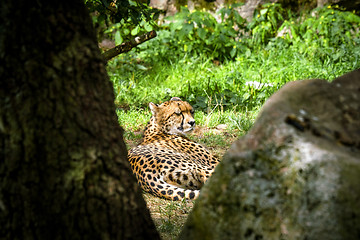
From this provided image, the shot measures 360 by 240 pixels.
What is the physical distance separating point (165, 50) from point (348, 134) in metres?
7.84

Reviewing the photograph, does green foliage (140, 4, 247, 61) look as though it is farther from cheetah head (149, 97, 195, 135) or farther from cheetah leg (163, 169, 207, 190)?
cheetah leg (163, 169, 207, 190)

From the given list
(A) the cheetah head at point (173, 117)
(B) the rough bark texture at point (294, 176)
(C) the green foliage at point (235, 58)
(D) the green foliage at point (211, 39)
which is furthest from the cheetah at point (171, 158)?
(D) the green foliage at point (211, 39)

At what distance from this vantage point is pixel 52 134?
1502 millimetres

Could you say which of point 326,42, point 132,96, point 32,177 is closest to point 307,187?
point 32,177

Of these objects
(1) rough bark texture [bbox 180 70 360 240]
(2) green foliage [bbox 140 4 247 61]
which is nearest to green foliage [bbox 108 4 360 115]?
(2) green foliage [bbox 140 4 247 61]

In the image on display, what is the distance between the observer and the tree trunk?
147cm

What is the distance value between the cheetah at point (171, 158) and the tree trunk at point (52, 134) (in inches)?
76.8

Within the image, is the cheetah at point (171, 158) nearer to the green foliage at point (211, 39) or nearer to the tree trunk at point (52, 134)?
the tree trunk at point (52, 134)

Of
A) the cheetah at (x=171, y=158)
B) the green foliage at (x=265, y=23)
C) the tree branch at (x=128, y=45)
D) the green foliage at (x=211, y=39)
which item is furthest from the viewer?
the green foliage at (x=265, y=23)

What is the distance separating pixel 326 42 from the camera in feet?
26.2

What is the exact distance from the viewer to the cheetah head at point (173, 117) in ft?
16.5

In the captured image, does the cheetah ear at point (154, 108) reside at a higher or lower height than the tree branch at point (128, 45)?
lower

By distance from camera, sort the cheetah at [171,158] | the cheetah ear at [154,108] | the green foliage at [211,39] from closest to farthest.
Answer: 1. the cheetah at [171,158]
2. the cheetah ear at [154,108]
3. the green foliage at [211,39]

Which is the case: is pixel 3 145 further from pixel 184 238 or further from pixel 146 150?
pixel 146 150
